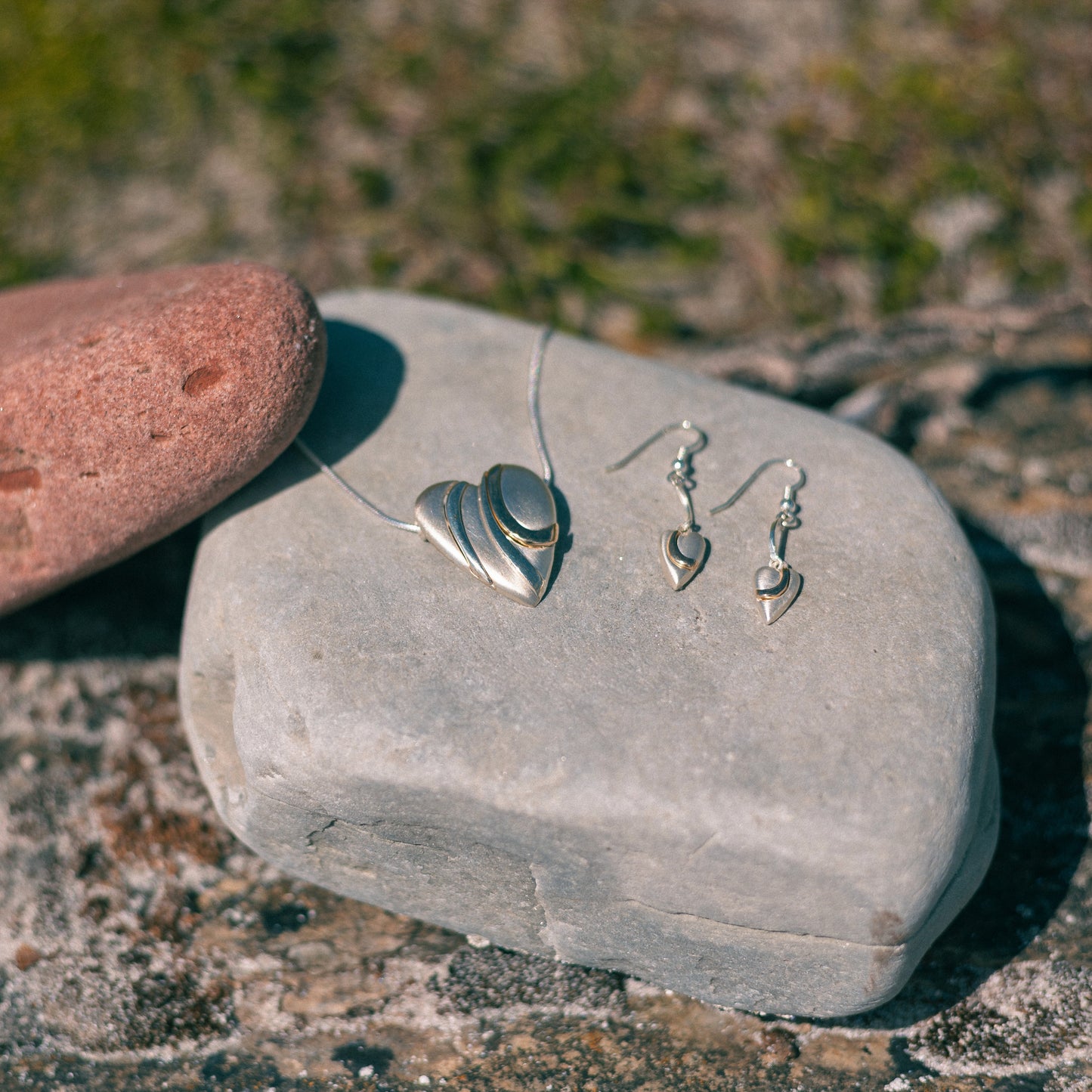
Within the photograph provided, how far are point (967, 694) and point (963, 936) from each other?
59 centimetres

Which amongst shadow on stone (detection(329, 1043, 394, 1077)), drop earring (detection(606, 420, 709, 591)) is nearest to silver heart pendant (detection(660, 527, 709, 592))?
A: drop earring (detection(606, 420, 709, 591))

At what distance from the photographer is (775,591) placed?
1.96 meters

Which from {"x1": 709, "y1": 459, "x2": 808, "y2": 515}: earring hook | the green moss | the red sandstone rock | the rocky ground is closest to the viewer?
the rocky ground

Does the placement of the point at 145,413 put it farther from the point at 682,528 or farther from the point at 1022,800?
the point at 1022,800

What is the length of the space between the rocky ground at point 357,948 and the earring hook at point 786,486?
21 cm

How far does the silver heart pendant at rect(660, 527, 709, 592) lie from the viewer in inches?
79.4

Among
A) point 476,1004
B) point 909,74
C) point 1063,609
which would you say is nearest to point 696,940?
point 476,1004

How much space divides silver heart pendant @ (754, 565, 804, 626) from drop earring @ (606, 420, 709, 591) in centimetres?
14

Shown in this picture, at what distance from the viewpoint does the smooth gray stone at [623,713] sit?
1742 millimetres

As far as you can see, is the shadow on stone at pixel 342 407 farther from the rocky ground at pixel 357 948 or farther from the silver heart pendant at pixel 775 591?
the silver heart pendant at pixel 775 591

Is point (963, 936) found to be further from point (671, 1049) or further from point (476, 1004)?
point (476, 1004)

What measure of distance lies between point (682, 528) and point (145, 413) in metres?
1.16

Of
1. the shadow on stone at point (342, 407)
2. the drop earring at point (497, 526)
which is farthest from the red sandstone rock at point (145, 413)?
the drop earring at point (497, 526)

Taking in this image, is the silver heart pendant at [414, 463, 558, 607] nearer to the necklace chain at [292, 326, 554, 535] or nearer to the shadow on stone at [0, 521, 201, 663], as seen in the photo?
the necklace chain at [292, 326, 554, 535]
